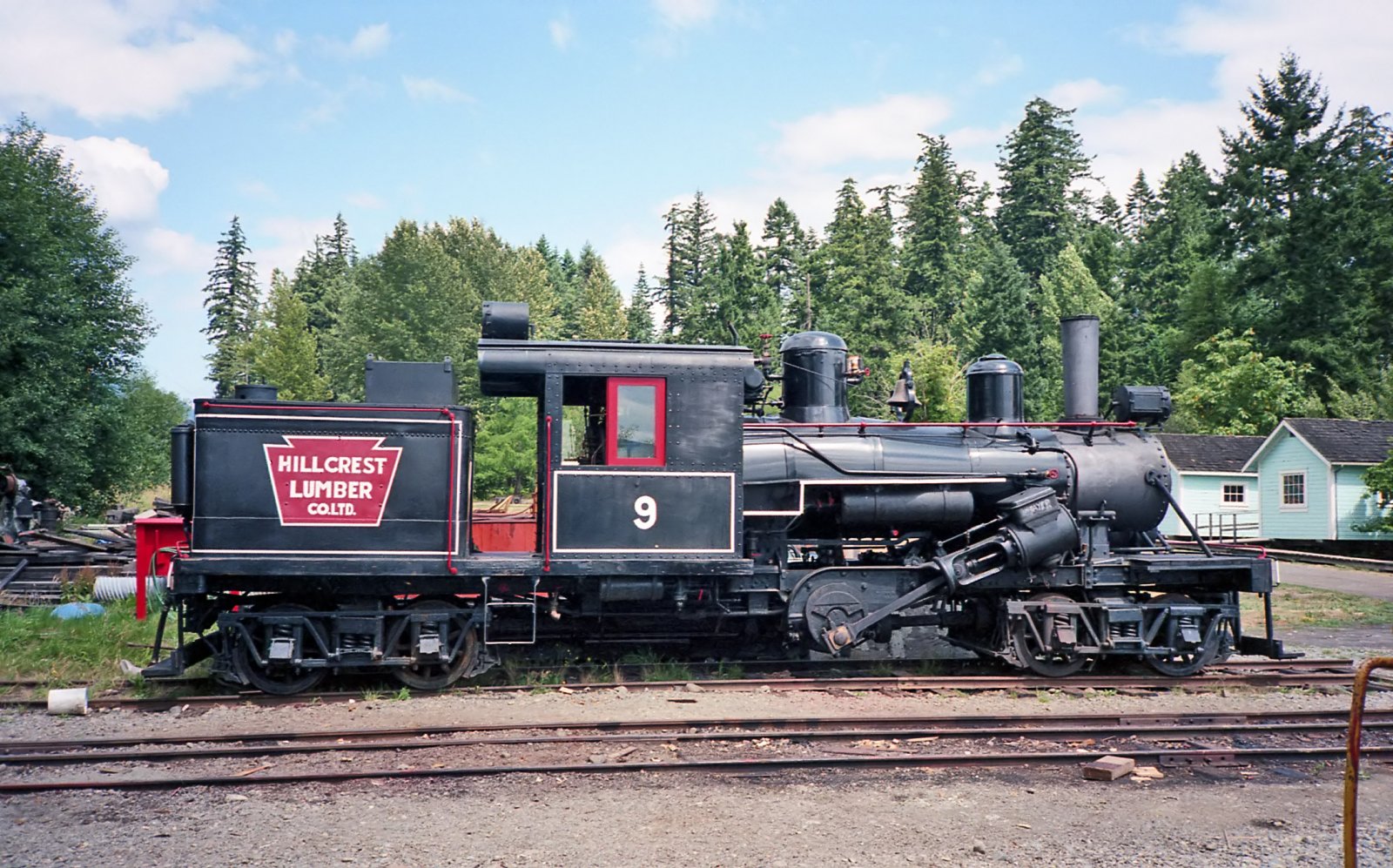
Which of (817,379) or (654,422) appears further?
(817,379)

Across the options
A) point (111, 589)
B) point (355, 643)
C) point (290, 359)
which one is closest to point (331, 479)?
point (355, 643)

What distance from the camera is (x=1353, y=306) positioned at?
41906 mm

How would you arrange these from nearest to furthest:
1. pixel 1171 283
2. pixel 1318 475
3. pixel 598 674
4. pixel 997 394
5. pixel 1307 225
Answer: pixel 598 674, pixel 997 394, pixel 1318 475, pixel 1307 225, pixel 1171 283

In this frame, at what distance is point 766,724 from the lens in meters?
8.25

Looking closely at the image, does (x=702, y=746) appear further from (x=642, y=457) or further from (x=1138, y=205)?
(x=1138, y=205)

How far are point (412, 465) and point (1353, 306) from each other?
151 ft

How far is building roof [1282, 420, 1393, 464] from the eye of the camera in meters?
29.3

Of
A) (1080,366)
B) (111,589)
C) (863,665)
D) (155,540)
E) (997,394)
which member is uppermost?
(1080,366)

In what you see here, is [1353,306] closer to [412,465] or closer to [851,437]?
[851,437]

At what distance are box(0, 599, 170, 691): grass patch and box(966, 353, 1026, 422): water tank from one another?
9.34 meters

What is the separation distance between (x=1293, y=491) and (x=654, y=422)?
29.8 metres

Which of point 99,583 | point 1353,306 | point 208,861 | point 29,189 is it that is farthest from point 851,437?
point 1353,306

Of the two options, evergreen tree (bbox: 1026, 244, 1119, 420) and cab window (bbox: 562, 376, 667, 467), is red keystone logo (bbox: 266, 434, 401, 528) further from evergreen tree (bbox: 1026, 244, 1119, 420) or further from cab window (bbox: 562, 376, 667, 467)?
evergreen tree (bbox: 1026, 244, 1119, 420)

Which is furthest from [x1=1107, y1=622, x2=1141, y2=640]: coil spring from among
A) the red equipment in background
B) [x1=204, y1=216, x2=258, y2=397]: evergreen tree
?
[x1=204, y1=216, x2=258, y2=397]: evergreen tree
